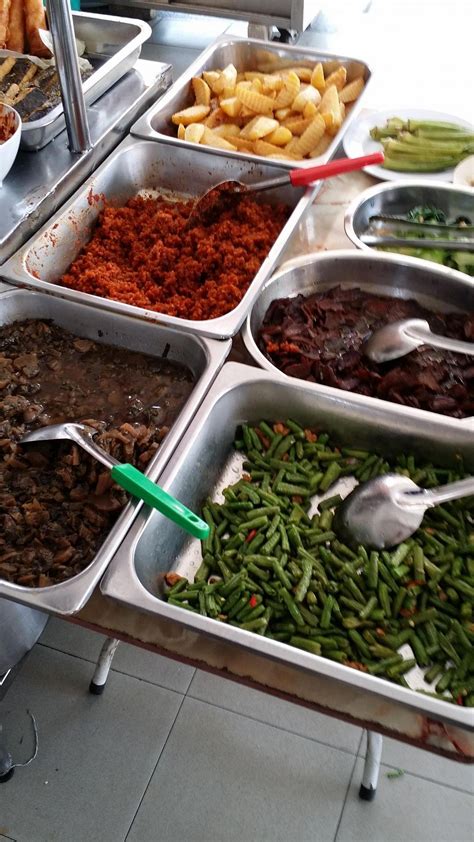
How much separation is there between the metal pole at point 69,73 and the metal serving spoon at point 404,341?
108 cm

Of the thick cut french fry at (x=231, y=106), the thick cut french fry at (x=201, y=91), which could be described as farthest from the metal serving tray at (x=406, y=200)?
the thick cut french fry at (x=201, y=91)

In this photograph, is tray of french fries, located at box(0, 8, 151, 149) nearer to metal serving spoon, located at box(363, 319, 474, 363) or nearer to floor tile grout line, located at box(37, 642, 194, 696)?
metal serving spoon, located at box(363, 319, 474, 363)

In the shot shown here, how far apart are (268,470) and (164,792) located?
1.03 m

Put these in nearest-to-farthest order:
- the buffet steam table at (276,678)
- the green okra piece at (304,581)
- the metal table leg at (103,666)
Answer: the buffet steam table at (276,678) → the green okra piece at (304,581) → the metal table leg at (103,666)

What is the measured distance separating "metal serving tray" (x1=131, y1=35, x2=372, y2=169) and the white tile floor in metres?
1.76

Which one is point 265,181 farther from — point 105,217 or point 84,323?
point 84,323

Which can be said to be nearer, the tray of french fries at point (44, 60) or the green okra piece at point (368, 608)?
the green okra piece at point (368, 608)

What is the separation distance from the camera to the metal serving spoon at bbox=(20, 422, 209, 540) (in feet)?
4.15

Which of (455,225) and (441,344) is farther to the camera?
(455,225)

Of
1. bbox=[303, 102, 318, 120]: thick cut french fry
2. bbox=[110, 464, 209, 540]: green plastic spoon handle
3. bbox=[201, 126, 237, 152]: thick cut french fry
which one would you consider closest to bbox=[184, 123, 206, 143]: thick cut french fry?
bbox=[201, 126, 237, 152]: thick cut french fry

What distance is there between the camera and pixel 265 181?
228 centimetres

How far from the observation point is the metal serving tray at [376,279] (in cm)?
204

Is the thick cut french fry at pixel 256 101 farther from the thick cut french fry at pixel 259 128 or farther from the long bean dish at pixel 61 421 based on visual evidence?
the long bean dish at pixel 61 421

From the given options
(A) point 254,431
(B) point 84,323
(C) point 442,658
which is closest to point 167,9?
(B) point 84,323
